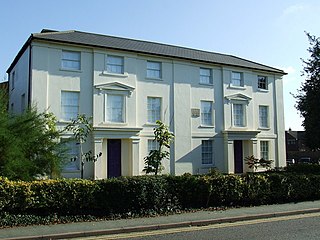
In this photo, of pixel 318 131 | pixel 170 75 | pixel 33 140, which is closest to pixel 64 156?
pixel 33 140

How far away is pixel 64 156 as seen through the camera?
48.5ft

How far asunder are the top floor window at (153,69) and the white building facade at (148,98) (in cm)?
7

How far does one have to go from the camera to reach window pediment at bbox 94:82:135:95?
22359 mm

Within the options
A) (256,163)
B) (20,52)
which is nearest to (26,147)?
(20,52)

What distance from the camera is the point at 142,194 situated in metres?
11.0

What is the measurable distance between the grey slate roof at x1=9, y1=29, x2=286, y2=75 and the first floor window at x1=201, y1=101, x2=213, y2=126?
3.21m

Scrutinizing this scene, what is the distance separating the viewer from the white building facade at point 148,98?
21391 millimetres

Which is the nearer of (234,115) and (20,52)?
(20,52)

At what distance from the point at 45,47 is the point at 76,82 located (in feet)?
8.80

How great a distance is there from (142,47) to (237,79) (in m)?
8.27

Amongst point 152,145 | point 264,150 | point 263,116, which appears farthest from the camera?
point 263,116

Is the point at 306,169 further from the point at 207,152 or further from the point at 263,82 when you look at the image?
the point at 263,82

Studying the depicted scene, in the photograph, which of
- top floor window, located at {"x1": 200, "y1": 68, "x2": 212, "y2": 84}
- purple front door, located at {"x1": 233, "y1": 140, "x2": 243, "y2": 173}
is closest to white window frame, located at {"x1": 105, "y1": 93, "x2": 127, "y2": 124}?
top floor window, located at {"x1": 200, "y1": 68, "x2": 212, "y2": 84}

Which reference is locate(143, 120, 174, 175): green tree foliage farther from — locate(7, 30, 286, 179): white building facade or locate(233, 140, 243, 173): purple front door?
locate(233, 140, 243, 173): purple front door
